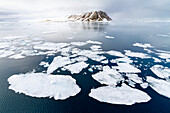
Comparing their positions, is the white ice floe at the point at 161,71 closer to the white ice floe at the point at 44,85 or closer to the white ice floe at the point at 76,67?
the white ice floe at the point at 76,67

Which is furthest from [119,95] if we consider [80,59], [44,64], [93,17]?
[93,17]

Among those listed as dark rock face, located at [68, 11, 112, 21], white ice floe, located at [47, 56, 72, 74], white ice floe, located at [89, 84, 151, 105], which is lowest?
white ice floe, located at [89, 84, 151, 105]

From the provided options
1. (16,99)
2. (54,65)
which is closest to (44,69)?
(54,65)

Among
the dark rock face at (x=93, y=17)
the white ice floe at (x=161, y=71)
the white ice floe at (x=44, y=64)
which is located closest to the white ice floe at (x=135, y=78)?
the white ice floe at (x=161, y=71)

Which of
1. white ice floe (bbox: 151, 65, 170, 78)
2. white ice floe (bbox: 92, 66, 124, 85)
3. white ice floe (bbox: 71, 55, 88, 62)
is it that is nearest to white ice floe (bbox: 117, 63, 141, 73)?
white ice floe (bbox: 92, 66, 124, 85)

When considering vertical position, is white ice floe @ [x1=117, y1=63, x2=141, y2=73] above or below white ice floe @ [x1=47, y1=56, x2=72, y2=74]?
below

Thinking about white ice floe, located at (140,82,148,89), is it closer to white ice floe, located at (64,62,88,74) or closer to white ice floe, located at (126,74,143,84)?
white ice floe, located at (126,74,143,84)

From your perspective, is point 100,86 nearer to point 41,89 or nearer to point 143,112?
point 143,112
